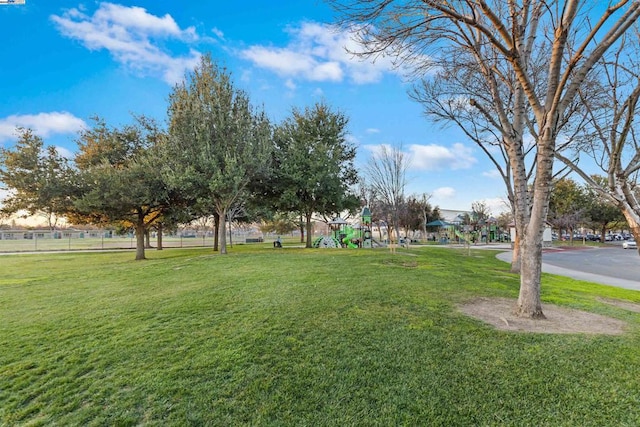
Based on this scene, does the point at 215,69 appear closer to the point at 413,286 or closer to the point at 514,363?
the point at 413,286

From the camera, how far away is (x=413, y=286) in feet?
23.4

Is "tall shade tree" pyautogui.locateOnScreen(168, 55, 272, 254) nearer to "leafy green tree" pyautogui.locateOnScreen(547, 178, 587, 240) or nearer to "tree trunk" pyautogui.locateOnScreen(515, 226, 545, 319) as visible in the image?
"tree trunk" pyautogui.locateOnScreen(515, 226, 545, 319)

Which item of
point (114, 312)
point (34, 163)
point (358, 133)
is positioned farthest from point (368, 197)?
point (114, 312)

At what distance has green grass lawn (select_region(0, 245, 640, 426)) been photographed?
2449 millimetres

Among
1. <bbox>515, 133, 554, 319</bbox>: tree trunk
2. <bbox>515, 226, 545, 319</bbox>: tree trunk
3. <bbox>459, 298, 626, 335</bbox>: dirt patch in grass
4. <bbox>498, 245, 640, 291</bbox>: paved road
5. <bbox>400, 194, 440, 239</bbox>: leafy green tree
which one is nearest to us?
<bbox>459, 298, 626, 335</bbox>: dirt patch in grass

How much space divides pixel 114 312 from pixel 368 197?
3480 cm

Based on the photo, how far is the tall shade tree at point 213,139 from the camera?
14.7 metres

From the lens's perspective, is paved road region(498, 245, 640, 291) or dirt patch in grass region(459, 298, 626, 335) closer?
dirt patch in grass region(459, 298, 626, 335)

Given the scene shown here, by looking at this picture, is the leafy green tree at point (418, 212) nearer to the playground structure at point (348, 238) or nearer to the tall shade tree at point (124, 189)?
the playground structure at point (348, 238)

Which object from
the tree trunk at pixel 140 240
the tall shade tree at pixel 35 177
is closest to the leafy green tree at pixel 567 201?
the tree trunk at pixel 140 240

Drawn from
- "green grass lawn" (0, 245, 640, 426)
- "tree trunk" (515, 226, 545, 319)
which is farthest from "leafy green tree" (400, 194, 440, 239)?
"green grass lawn" (0, 245, 640, 426)

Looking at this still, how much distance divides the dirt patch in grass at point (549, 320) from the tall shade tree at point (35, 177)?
65.7 feet

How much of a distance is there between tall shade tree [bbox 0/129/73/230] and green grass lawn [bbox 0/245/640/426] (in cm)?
1320

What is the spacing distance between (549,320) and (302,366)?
4336mm
